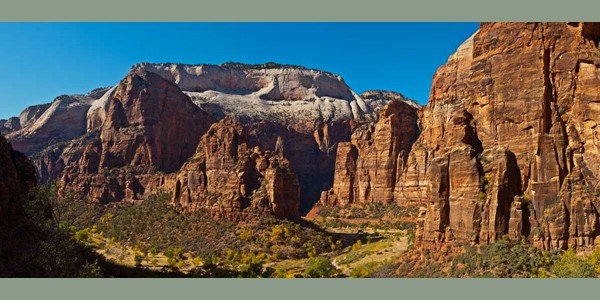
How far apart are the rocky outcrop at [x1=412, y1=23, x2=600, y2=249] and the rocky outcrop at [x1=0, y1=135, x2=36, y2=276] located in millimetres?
37972

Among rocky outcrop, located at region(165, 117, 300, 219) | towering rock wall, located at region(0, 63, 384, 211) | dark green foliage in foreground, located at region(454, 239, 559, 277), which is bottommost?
dark green foliage in foreground, located at region(454, 239, 559, 277)

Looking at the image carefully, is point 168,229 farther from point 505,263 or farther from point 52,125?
point 52,125

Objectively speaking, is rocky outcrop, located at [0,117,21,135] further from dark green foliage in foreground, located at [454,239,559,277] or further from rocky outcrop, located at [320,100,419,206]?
dark green foliage in foreground, located at [454,239,559,277]

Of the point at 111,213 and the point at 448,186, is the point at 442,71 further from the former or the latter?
the point at 111,213

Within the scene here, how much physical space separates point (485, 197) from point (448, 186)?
3.93 m

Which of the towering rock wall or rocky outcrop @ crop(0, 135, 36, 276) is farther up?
the towering rock wall

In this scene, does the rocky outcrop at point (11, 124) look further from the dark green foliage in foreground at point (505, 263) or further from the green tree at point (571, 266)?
the green tree at point (571, 266)

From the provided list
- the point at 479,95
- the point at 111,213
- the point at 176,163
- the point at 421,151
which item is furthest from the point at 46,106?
the point at 479,95

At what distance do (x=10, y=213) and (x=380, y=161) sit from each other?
3927 inches

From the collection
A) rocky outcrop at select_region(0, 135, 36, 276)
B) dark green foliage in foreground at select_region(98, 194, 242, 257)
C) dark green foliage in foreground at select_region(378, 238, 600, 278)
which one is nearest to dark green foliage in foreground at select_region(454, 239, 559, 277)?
dark green foliage in foreground at select_region(378, 238, 600, 278)

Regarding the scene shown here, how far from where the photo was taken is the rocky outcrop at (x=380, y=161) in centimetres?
12621

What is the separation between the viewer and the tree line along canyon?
4162cm

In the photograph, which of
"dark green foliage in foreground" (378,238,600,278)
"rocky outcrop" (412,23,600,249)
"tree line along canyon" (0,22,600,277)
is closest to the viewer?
"dark green foliage in foreground" (378,238,600,278)

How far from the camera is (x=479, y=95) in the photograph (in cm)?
5050
